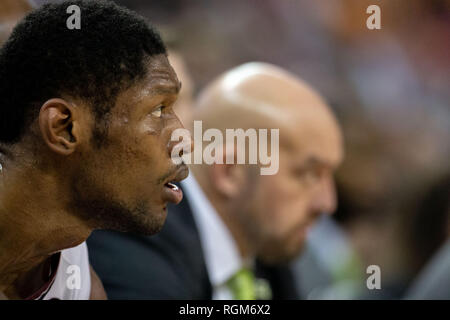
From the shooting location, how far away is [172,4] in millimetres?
2189

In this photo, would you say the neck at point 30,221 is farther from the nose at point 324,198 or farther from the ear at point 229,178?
the nose at point 324,198

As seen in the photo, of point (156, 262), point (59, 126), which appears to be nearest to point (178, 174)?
point (59, 126)

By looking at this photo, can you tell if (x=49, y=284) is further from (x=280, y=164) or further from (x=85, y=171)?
(x=280, y=164)

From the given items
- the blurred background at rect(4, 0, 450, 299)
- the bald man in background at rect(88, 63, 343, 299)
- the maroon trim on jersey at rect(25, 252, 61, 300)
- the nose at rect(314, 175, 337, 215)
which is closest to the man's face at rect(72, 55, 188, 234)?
the maroon trim on jersey at rect(25, 252, 61, 300)

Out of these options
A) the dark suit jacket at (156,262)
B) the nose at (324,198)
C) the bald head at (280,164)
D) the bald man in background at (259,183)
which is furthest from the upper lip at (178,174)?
the nose at (324,198)

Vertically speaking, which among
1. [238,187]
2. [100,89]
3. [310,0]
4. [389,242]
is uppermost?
[310,0]

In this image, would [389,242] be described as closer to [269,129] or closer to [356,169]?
[356,169]

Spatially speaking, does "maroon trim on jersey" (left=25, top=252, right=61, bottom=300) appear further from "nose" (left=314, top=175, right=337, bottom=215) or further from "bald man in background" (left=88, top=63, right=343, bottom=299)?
"nose" (left=314, top=175, right=337, bottom=215)

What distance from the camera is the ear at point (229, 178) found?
177cm

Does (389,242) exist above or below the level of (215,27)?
below

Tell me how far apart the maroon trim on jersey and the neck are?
58 millimetres

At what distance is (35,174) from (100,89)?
140 millimetres

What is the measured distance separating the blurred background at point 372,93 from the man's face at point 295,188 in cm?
43
